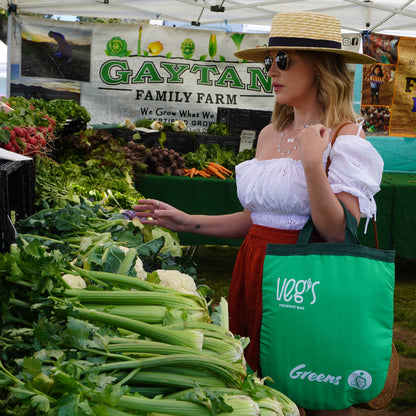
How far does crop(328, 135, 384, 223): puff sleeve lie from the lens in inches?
74.7

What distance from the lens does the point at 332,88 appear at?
2037 millimetres

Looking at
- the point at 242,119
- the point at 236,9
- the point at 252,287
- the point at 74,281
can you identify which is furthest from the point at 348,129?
the point at 236,9

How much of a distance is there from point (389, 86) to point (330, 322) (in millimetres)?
6590

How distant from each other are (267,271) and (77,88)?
6459 mm

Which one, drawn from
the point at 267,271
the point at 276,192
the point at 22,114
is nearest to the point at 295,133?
the point at 276,192

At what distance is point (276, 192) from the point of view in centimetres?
204

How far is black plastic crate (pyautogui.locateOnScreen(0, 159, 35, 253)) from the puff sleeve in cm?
107

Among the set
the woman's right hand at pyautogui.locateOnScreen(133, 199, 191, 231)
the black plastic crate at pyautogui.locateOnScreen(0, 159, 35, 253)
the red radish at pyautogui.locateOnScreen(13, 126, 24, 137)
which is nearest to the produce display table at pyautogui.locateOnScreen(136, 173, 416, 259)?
the red radish at pyautogui.locateOnScreen(13, 126, 24, 137)

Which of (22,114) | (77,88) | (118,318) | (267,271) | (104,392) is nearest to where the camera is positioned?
(104,392)

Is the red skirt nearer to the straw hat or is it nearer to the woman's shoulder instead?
the woman's shoulder

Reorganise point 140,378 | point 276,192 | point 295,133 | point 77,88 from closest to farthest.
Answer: point 140,378 < point 276,192 < point 295,133 < point 77,88

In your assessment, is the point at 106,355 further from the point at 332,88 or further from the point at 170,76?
the point at 170,76

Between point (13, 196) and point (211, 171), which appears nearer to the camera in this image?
point (13, 196)

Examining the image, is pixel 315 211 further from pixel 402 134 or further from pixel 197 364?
pixel 402 134
